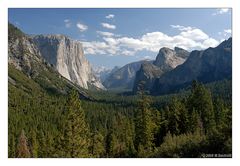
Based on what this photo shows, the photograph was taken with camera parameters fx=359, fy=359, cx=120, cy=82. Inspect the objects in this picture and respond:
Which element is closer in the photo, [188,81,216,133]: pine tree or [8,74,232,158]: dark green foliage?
[8,74,232,158]: dark green foliage

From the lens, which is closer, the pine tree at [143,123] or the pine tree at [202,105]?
the pine tree at [143,123]

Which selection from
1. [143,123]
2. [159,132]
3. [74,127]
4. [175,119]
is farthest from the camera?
[159,132]

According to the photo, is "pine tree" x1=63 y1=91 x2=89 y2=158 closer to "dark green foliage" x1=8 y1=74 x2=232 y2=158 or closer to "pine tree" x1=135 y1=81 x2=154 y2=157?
"dark green foliage" x1=8 y1=74 x2=232 y2=158

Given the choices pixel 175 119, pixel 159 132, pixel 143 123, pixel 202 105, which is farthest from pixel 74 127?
pixel 202 105

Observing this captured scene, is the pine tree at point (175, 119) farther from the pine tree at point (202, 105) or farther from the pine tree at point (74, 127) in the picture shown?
the pine tree at point (74, 127)

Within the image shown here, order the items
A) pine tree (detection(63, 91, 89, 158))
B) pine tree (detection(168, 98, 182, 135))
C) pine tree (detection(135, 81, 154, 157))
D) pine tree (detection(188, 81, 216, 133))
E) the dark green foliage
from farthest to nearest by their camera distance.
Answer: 1. pine tree (detection(188, 81, 216, 133))
2. pine tree (detection(168, 98, 182, 135))
3. pine tree (detection(135, 81, 154, 157))
4. pine tree (detection(63, 91, 89, 158))
5. the dark green foliage

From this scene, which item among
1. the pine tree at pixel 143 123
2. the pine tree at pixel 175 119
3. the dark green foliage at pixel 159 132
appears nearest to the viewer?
the dark green foliage at pixel 159 132

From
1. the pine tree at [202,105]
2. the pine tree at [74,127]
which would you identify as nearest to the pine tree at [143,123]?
the pine tree at [202,105]

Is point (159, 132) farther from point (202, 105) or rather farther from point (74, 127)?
point (74, 127)

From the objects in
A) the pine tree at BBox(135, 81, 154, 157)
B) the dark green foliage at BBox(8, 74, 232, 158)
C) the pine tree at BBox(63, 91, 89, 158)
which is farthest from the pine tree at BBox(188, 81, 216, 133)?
the pine tree at BBox(63, 91, 89, 158)
